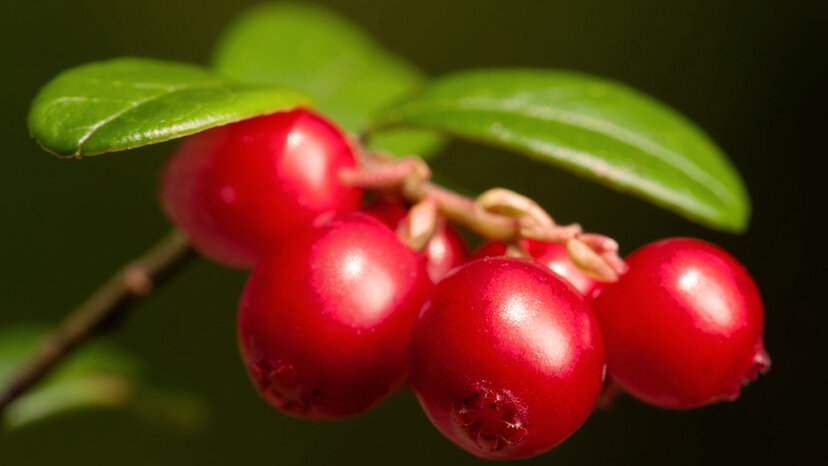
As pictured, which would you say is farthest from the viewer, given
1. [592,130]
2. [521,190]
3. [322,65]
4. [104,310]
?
[521,190]

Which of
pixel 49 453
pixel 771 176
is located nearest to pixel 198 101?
pixel 49 453

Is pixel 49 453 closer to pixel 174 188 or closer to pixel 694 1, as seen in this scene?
pixel 174 188

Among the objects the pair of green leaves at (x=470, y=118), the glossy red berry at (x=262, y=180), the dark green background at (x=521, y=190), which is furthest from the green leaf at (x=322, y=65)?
the dark green background at (x=521, y=190)

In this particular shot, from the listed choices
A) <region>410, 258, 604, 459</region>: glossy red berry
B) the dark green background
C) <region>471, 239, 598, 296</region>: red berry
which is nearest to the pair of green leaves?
<region>471, 239, 598, 296</region>: red berry

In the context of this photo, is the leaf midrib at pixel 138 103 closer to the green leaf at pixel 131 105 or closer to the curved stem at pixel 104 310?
the green leaf at pixel 131 105

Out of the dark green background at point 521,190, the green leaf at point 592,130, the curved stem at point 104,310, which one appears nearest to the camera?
the green leaf at point 592,130

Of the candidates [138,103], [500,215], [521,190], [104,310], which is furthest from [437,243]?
[521,190]

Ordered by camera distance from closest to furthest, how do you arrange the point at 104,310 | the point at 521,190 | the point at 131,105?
1. the point at 131,105
2. the point at 104,310
3. the point at 521,190

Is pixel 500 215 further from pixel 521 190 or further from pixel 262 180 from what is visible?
pixel 521 190
